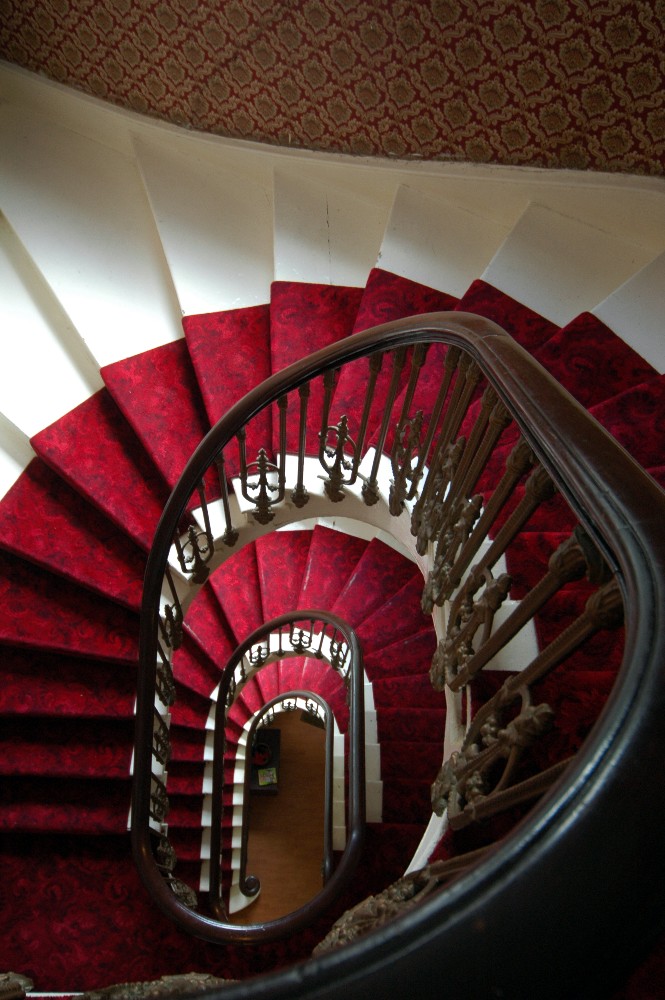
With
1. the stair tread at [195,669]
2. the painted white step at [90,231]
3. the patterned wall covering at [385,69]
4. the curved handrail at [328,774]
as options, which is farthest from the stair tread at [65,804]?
the patterned wall covering at [385,69]

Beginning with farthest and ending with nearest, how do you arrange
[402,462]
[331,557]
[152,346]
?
[331,557], [152,346], [402,462]

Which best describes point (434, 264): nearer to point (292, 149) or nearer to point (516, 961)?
point (292, 149)

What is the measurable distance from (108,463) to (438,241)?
1.98m

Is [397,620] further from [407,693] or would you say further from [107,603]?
[107,603]

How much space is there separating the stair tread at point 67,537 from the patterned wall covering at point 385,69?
2220mm

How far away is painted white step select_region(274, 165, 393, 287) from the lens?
3197 millimetres

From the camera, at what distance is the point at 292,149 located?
335cm

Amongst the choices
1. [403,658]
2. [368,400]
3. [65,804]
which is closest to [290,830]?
[403,658]

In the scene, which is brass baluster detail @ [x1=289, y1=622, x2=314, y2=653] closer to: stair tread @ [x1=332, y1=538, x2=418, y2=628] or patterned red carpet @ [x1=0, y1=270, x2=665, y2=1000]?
stair tread @ [x1=332, y1=538, x2=418, y2=628]

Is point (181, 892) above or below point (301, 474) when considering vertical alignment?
below

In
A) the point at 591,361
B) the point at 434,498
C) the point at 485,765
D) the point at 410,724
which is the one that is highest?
the point at 591,361

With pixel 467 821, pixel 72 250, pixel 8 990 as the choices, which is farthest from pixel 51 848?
pixel 72 250

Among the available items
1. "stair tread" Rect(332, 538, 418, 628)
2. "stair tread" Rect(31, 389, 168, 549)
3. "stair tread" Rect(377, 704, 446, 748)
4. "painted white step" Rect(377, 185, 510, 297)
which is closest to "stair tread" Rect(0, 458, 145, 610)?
"stair tread" Rect(31, 389, 168, 549)

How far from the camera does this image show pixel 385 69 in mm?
2779
